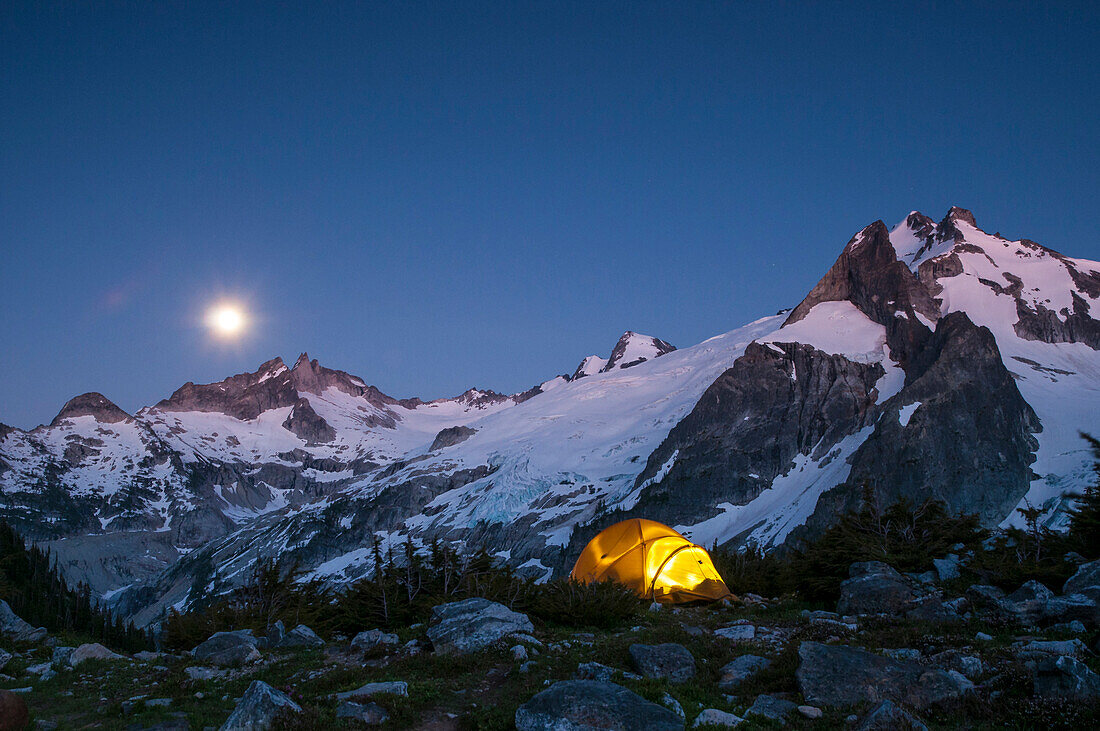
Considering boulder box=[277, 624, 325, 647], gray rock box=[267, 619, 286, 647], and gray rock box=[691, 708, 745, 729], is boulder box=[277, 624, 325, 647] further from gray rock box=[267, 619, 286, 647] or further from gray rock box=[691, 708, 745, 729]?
gray rock box=[691, 708, 745, 729]

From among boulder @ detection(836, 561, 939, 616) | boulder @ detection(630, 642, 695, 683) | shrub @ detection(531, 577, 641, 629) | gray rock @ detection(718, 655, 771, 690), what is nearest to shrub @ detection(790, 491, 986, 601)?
boulder @ detection(836, 561, 939, 616)

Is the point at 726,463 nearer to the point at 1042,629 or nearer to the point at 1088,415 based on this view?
the point at 1088,415

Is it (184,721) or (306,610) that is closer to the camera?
(184,721)

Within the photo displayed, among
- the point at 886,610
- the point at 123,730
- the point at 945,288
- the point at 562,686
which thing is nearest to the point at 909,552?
the point at 886,610

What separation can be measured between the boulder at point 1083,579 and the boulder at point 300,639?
21762 mm

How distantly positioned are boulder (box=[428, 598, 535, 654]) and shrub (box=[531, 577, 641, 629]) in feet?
11.1

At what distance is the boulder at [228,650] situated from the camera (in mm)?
19172

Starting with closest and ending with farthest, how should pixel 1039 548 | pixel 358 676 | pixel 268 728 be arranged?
pixel 268 728, pixel 358 676, pixel 1039 548

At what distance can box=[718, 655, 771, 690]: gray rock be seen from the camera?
46.6 feet

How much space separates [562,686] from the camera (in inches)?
459

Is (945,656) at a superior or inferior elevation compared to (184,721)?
inferior

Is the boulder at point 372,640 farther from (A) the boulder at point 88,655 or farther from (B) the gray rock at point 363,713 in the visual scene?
(A) the boulder at point 88,655

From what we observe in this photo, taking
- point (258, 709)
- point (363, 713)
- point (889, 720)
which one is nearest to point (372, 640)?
point (363, 713)

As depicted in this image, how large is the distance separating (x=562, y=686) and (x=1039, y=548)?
21.0 metres
